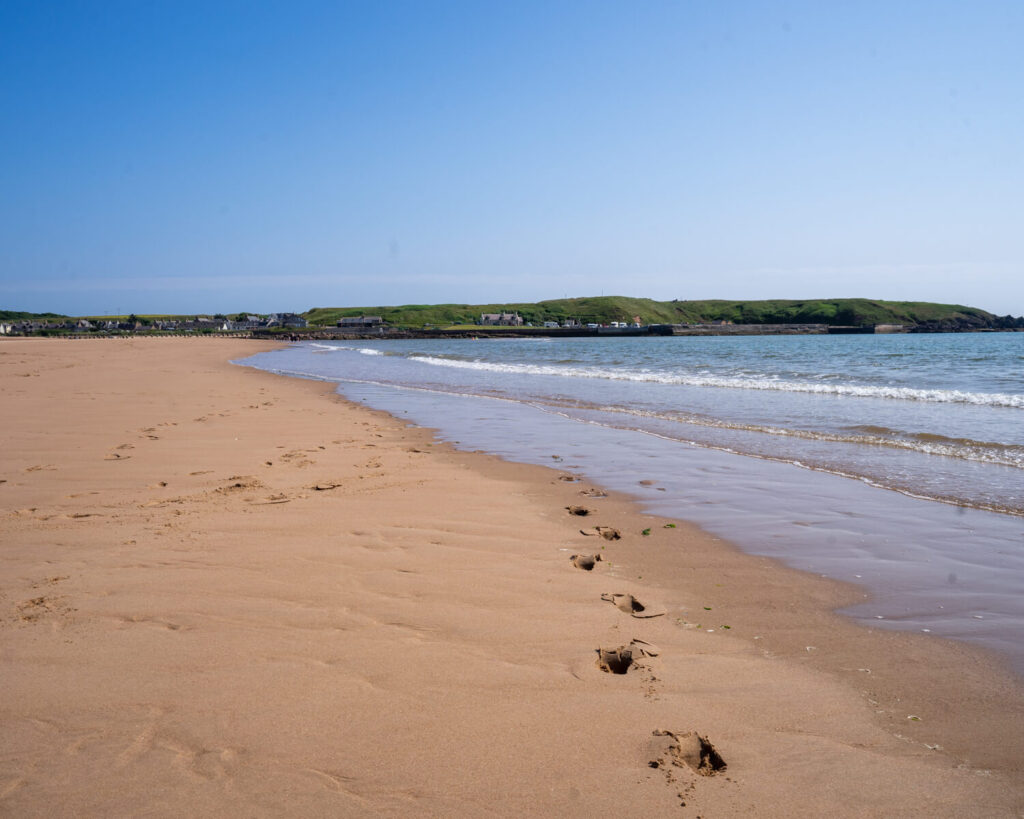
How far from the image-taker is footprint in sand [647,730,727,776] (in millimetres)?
2502

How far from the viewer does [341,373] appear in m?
30.5

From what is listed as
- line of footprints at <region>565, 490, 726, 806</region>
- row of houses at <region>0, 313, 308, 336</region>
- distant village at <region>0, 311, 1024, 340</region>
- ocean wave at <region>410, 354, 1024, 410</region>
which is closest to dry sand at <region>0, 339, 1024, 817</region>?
line of footprints at <region>565, 490, 726, 806</region>

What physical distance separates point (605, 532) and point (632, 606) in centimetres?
162

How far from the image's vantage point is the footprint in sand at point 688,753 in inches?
98.5

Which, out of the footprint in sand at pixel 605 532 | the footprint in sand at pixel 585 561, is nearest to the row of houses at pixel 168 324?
the footprint in sand at pixel 605 532

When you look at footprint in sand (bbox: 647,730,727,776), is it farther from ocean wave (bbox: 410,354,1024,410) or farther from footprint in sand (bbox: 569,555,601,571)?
ocean wave (bbox: 410,354,1024,410)

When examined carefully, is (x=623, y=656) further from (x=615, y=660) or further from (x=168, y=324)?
(x=168, y=324)

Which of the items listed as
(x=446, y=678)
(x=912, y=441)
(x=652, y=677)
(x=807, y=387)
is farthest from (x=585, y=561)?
(x=807, y=387)

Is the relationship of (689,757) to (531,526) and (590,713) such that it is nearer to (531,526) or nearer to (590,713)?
(590,713)

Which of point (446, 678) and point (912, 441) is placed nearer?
point (446, 678)

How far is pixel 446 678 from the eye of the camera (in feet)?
10.1

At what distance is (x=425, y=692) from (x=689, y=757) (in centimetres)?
107

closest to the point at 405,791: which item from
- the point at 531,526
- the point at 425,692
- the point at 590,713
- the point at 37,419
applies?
the point at 425,692

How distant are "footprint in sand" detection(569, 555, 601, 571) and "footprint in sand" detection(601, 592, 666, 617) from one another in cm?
60
